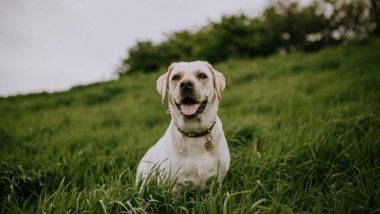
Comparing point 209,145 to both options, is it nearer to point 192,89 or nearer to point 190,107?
point 190,107

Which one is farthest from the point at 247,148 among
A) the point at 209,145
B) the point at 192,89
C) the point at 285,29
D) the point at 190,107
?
the point at 285,29

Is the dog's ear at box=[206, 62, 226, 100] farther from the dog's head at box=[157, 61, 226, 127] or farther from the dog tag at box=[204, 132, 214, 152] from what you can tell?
the dog tag at box=[204, 132, 214, 152]

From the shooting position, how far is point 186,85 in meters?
2.84

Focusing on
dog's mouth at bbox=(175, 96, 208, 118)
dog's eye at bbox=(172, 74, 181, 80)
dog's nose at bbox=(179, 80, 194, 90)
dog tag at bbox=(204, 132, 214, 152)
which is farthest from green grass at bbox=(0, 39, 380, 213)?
dog's eye at bbox=(172, 74, 181, 80)

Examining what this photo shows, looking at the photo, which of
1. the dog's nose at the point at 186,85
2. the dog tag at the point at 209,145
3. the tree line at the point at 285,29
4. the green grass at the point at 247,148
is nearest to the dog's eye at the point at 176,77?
the dog's nose at the point at 186,85

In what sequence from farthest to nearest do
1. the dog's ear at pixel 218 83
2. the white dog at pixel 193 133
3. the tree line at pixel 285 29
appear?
1. the tree line at pixel 285 29
2. the dog's ear at pixel 218 83
3. the white dog at pixel 193 133

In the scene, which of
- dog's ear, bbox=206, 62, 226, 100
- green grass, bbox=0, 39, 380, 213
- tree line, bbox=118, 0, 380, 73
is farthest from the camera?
A: tree line, bbox=118, 0, 380, 73

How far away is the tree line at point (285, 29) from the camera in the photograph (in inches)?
561

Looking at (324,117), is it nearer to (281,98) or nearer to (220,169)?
(281,98)

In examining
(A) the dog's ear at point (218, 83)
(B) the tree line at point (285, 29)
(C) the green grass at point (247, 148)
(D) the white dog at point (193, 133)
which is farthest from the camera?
(B) the tree line at point (285, 29)

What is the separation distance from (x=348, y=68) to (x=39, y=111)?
332 inches

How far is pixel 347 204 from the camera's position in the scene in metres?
2.24

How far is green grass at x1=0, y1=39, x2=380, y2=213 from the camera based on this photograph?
234 cm

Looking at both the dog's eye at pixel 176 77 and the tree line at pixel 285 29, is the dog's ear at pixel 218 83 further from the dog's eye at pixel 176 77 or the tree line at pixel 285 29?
the tree line at pixel 285 29
